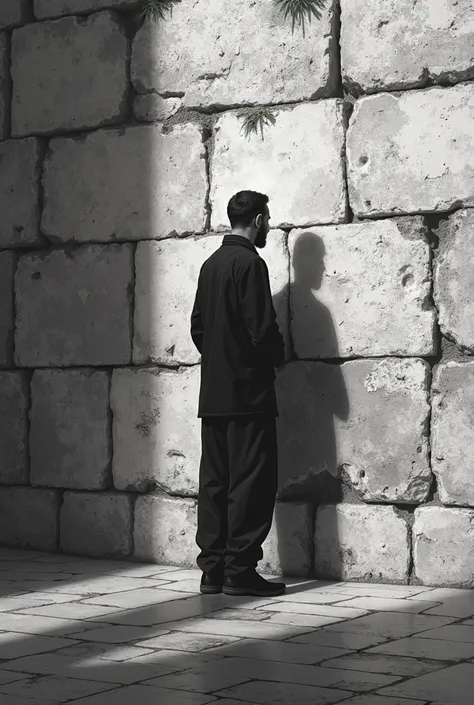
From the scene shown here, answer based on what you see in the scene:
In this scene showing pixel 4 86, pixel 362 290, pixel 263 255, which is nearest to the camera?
pixel 362 290

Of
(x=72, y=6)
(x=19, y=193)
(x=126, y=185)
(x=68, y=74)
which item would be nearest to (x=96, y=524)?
(x=126, y=185)

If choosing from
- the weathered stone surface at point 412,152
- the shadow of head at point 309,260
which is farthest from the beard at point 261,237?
the weathered stone surface at point 412,152

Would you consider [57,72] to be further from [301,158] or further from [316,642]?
[316,642]

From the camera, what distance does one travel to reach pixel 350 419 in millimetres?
5910

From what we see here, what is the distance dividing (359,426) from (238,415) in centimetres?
80

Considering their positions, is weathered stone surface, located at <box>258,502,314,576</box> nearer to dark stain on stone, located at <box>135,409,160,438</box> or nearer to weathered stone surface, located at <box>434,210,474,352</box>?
dark stain on stone, located at <box>135,409,160,438</box>

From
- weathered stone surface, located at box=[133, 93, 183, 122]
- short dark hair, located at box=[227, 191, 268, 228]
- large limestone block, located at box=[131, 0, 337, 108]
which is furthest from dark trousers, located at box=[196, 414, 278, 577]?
weathered stone surface, located at box=[133, 93, 183, 122]

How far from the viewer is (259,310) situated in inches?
212

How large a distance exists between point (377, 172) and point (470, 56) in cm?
73

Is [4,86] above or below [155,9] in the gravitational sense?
below

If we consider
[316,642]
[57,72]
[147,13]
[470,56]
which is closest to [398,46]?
[470,56]

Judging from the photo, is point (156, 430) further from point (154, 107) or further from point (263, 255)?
point (154, 107)

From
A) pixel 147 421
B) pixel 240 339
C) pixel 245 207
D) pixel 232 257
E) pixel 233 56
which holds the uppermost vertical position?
pixel 233 56

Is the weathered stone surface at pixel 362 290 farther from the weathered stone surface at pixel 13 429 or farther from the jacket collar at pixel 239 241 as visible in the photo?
the weathered stone surface at pixel 13 429
